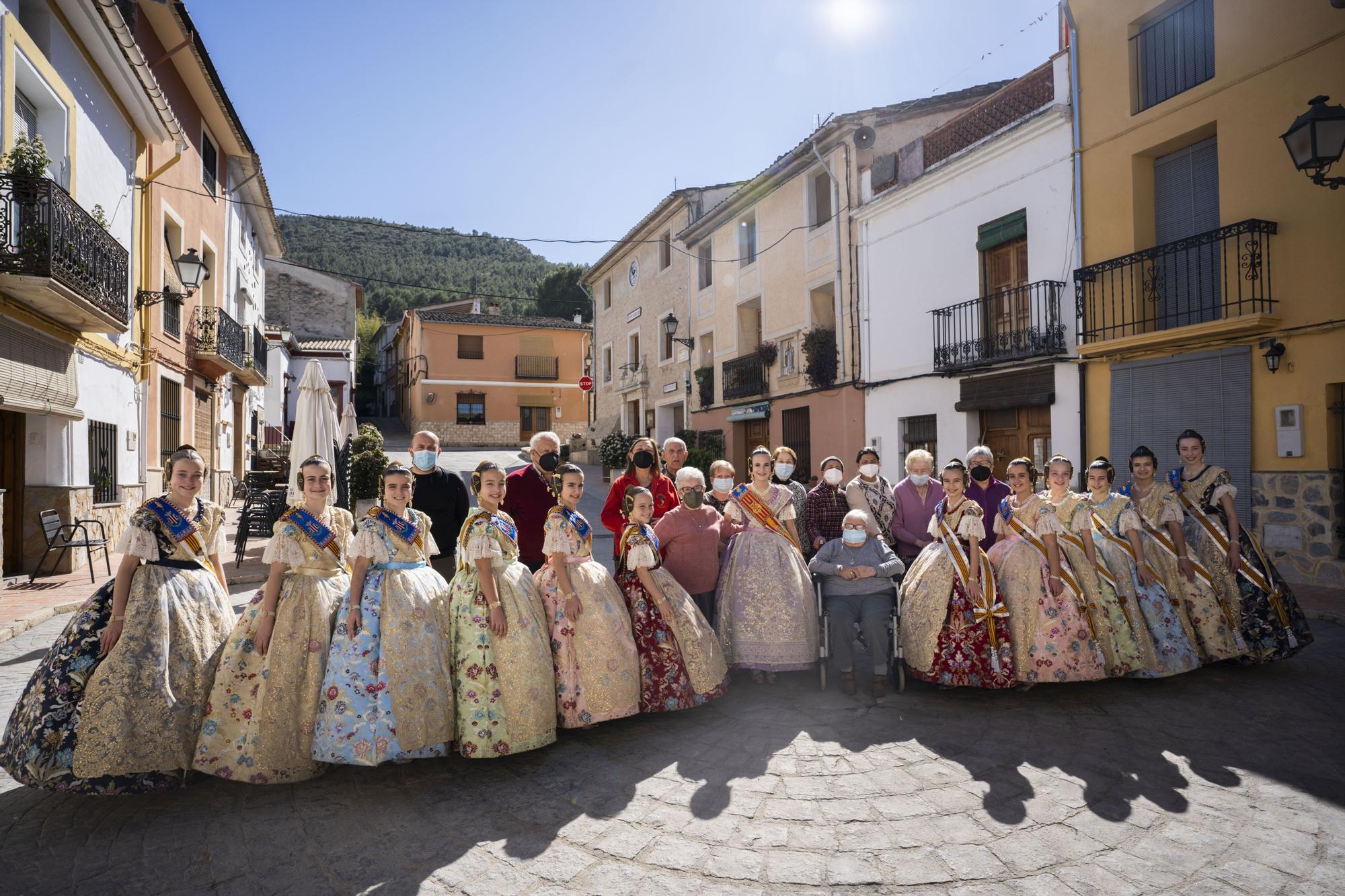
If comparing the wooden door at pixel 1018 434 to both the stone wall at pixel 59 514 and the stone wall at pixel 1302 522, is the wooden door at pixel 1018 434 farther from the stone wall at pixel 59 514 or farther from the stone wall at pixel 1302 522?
the stone wall at pixel 59 514

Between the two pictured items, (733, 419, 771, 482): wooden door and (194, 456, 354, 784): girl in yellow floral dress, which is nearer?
(194, 456, 354, 784): girl in yellow floral dress

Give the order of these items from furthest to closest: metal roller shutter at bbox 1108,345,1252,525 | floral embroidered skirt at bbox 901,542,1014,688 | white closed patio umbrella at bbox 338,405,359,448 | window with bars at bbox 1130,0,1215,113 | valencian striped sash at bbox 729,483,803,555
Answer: white closed patio umbrella at bbox 338,405,359,448 → window with bars at bbox 1130,0,1215,113 → metal roller shutter at bbox 1108,345,1252,525 → valencian striped sash at bbox 729,483,803,555 → floral embroidered skirt at bbox 901,542,1014,688

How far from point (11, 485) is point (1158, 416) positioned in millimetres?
14865

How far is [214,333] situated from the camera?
16078mm

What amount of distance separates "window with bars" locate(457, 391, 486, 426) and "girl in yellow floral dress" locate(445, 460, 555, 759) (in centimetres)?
3651

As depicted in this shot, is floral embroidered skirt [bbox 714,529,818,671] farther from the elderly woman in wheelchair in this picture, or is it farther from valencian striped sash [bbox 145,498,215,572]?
valencian striped sash [bbox 145,498,215,572]

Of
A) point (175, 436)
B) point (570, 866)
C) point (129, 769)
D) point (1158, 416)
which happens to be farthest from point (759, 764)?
point (175, 436)

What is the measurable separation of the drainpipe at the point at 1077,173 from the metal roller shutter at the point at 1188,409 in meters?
0.44

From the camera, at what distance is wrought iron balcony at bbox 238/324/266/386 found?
61.8 feet

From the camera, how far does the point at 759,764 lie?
13.2 ft

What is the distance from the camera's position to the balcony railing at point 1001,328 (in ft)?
38.5

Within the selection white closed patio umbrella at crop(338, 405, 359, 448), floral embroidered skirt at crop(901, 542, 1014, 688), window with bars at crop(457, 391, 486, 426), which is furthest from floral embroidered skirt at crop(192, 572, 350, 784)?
window with bars at crop(457, 391, 486, 426)

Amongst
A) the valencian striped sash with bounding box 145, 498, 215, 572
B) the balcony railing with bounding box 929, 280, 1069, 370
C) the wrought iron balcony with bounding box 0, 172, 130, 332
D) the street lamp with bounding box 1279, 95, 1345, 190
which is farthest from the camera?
the balcony railing with bounding box 929, 280, 1069, 370

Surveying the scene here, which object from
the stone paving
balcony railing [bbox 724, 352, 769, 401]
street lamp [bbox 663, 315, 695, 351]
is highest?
street lamp [bbox 663, 315, 695, 351]
